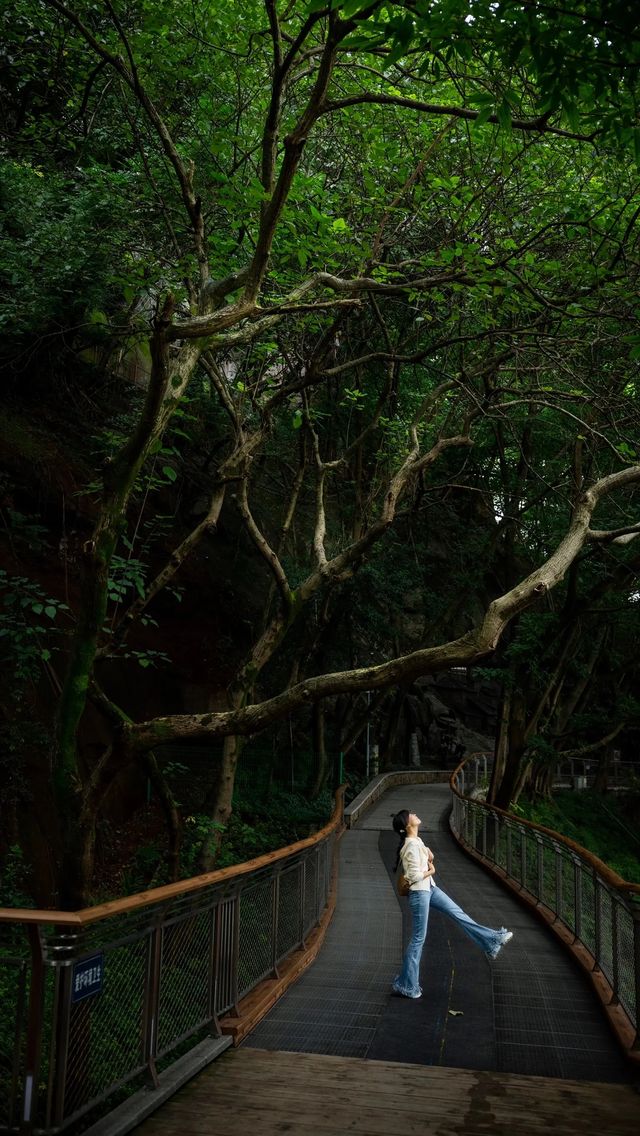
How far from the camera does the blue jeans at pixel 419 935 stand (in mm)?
7219

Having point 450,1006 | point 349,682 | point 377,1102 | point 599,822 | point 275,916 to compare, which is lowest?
point 599,822

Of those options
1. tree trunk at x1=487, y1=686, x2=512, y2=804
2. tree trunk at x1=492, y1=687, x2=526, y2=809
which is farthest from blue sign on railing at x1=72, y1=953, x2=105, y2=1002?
tree trunk at x1=487, y1=686, x2=512, y2=804

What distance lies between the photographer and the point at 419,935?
23.9 ft

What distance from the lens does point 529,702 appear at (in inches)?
774

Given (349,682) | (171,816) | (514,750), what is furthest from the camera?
(514,750)

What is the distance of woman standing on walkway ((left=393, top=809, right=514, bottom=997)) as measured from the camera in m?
7.24

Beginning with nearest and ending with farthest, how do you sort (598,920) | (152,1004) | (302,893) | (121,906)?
(121,906), (152,1004), (598,920), (302,893)

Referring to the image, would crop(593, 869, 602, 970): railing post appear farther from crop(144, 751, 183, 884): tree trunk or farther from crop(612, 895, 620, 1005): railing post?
crop(144, 751, 183, 884): tree trunk

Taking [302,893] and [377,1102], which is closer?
[377,1102]

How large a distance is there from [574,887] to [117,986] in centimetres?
653

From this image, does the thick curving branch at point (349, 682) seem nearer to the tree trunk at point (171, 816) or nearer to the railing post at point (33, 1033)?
the tree trunk at point (171, 816)

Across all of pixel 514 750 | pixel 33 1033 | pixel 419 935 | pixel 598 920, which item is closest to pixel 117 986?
pixel 33 1033

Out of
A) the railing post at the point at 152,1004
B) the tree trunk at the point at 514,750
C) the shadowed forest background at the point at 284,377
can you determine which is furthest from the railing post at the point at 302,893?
the tree trunk at the point at 514,750

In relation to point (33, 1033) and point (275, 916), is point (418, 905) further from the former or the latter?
point (33, 1033)
